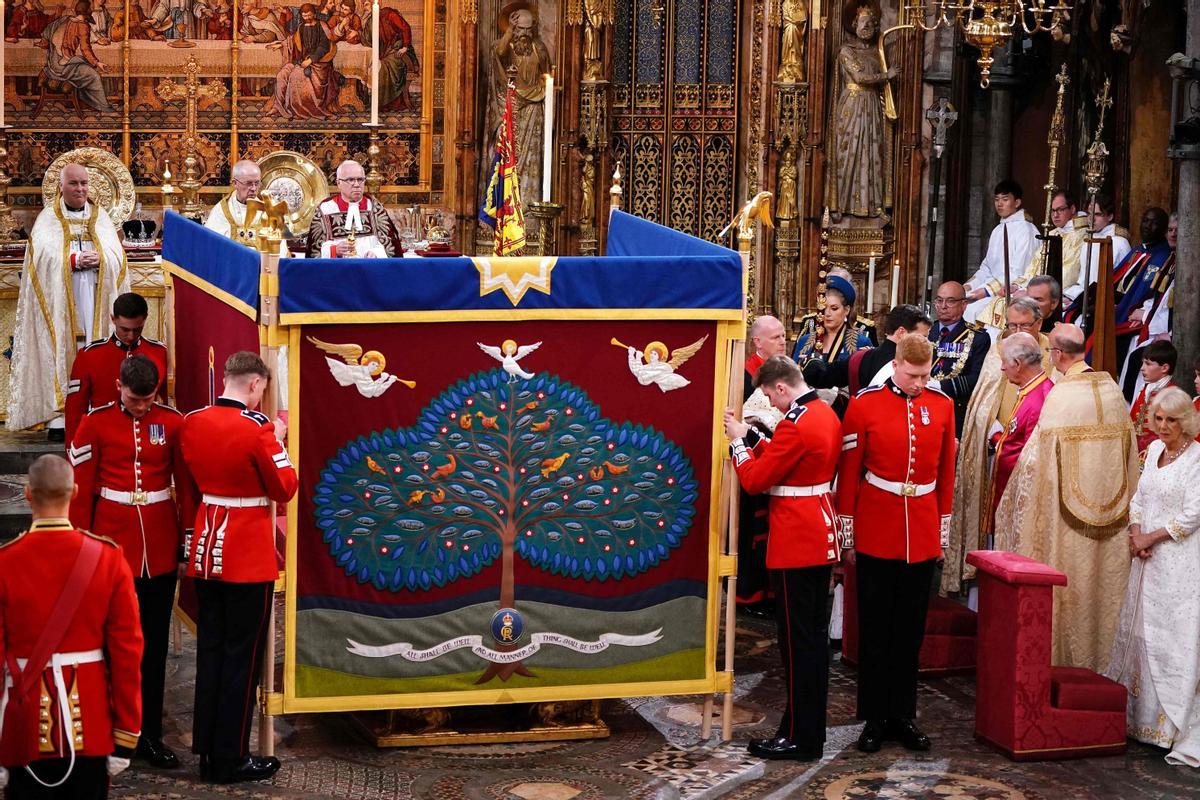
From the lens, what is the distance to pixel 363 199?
916cm

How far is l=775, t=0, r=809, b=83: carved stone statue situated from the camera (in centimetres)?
1449

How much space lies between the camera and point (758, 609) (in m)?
9.55

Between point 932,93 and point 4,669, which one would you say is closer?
point 4,669

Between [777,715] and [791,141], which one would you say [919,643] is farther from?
[791,141]

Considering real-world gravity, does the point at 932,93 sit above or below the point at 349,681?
above

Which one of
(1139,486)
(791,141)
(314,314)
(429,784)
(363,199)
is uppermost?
(791,141)

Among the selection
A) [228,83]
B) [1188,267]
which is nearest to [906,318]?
[1188,267]

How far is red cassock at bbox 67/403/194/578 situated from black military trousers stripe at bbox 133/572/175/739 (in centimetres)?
10

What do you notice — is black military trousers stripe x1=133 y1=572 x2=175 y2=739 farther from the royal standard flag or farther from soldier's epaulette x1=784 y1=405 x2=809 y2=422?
soldier's epaulette x1=784 y1=405 x2=809 y2=422

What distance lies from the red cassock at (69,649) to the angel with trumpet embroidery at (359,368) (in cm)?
166

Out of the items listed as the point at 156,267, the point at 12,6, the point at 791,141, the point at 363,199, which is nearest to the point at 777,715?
the point at 363,199

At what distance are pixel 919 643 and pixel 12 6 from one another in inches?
381

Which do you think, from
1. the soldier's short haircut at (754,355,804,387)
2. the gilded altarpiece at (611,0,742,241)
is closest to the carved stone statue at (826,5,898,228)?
the gilded altarpiece at (611,0,742,241)

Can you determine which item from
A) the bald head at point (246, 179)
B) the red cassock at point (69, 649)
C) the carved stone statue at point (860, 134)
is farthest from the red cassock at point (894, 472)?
the carved stone statue at point (860, 134)
